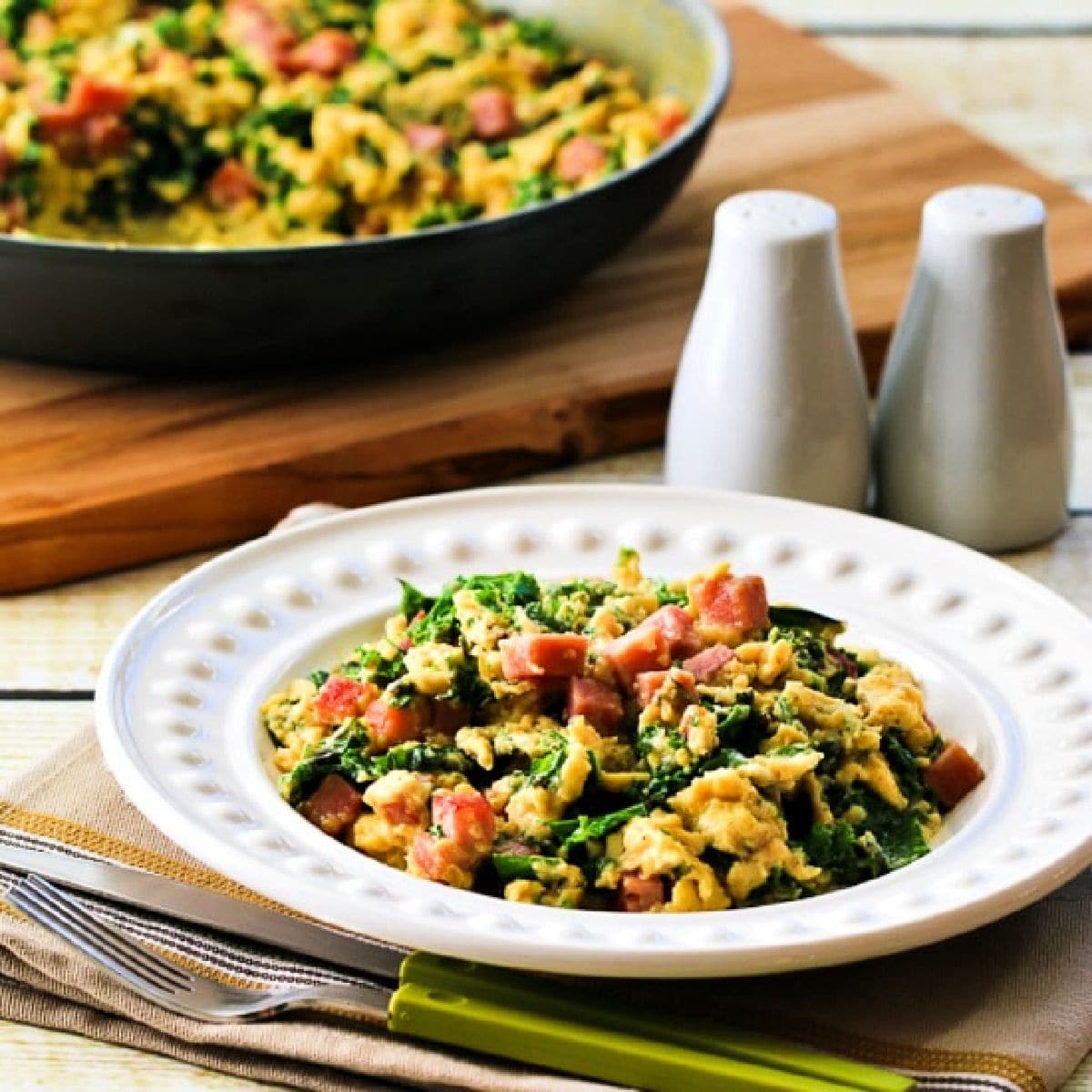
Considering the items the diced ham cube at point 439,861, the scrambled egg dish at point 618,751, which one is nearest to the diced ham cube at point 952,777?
the scrambled egg dish at point 618,751

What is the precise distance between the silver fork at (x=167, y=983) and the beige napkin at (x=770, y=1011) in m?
0.02

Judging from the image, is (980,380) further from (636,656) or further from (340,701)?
(340,701)

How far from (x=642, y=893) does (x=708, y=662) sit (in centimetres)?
30

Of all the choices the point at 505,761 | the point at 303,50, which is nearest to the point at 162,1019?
the point at 505,761

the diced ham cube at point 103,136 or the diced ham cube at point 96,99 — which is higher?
the diced ham cube at point 96,99

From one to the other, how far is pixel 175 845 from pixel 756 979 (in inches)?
24.4

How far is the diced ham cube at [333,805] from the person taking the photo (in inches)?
80.2

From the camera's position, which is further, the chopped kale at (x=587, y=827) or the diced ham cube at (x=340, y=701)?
the diced ham cube at (x=340, y=701)

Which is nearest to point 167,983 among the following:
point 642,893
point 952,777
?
point 642,893

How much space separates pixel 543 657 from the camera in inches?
81.9

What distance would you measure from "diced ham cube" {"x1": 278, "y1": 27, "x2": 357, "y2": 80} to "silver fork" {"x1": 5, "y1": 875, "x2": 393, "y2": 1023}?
6.75ft

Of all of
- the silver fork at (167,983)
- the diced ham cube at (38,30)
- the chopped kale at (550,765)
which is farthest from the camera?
the diced ham cube at (38,30)

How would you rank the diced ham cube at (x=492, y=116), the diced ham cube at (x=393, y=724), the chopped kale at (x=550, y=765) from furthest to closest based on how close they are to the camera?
the diced ham cube at (x=492, y=116) → the diced ham cube at (x=393, y=724) → the chopped kale at (x=550, y=765)

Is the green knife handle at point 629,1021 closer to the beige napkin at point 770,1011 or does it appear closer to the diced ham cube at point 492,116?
the beige napkin at point 770,1011
